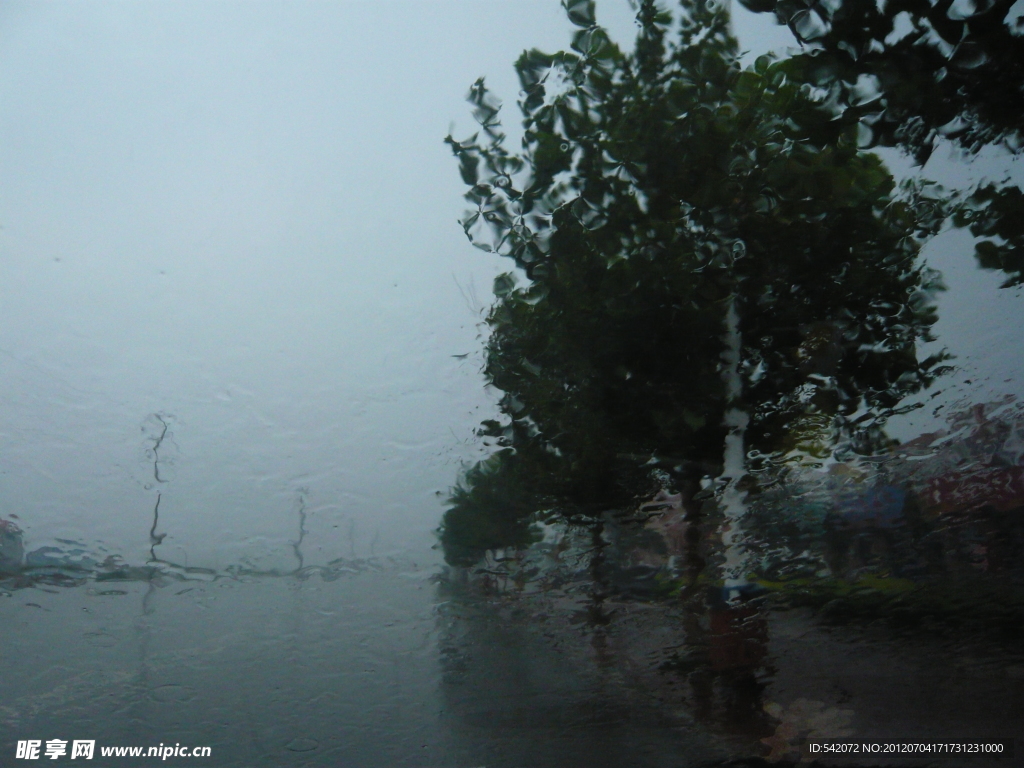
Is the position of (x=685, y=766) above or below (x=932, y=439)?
below

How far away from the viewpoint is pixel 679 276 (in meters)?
3.58

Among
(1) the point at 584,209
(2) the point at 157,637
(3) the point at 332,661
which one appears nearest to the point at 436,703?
(3) the point at 332,661

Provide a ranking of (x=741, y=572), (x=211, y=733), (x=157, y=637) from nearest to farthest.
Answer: (x=211, y=733) → (x=157, y=637) → (x=741, y=572)

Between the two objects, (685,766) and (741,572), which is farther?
(741,572)

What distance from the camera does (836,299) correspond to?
137 inches

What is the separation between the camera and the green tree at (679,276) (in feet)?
11.1

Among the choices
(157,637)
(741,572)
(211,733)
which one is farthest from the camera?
(741,572)

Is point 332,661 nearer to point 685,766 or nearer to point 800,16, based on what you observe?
point 685,766

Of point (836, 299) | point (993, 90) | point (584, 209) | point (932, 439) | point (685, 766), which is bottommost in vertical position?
point (685, 766)

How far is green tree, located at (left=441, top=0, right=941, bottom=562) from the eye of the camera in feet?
11.1

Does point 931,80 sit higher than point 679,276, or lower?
higher

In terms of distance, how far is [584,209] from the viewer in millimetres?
3668

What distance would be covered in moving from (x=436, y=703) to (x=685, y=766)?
41.9 inches

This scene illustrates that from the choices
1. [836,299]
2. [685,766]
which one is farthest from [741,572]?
[836,299]
